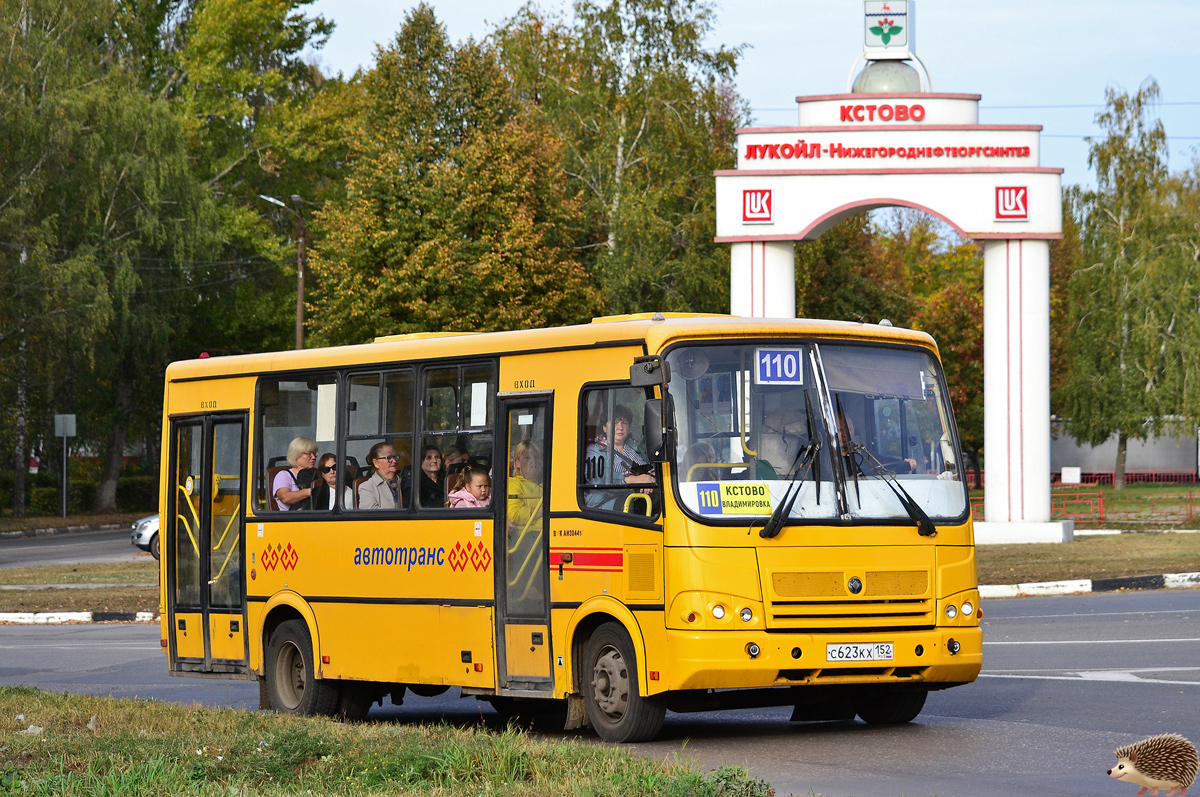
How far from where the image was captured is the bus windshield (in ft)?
34.2

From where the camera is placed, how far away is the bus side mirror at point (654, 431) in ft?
34.1

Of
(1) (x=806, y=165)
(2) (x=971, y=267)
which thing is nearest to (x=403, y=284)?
(1) (x=806, y=165)

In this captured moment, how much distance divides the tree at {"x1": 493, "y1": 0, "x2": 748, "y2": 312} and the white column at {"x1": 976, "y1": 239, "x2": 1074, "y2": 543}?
63.9ft

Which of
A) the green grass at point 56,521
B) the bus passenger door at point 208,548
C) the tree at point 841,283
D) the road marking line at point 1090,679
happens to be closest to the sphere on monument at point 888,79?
the tree at point 841,283

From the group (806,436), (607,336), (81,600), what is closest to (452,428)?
(607,336)

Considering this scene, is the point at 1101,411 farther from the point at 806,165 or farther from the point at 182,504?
the point at 182,504

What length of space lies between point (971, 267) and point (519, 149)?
44974 mm

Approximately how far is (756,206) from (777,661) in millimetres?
25017

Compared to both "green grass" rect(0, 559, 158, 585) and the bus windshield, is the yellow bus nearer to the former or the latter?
the bus windshield

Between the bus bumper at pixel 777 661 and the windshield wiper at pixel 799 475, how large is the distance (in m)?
0.69

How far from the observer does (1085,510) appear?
164ft

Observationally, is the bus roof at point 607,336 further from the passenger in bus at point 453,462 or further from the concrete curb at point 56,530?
the concrete curb at point 56,530

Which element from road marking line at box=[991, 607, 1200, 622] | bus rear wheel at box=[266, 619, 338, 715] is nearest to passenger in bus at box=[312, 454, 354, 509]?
bus rear wheel at box=[266, 619, 338, 715]

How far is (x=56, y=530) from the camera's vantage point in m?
50.0
